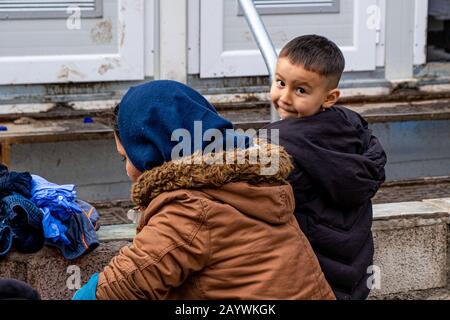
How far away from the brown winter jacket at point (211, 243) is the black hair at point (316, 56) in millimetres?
585

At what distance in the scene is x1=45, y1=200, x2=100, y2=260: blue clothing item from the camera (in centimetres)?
376

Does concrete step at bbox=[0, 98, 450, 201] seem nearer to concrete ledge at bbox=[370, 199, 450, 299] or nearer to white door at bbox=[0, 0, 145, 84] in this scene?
white door at bbox=[0, 0, 145, 84]

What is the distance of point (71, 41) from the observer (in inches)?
222

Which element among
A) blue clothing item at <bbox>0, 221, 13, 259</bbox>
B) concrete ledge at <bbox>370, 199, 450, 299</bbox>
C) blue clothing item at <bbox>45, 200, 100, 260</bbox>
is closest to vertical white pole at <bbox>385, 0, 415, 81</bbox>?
concrete ledge at <bbox>370, 199, 450, 299</bbox>

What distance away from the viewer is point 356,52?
20.5 ft

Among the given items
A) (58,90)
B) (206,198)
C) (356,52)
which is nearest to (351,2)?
(356,52)

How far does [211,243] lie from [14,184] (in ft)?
4.58

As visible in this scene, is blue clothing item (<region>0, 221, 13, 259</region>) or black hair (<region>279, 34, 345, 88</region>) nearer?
black hair (<region>279, 34, 345, 88</region>)

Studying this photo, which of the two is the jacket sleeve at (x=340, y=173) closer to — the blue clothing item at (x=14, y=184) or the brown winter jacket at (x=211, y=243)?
the brown winter jacket at (x=211, y=243)

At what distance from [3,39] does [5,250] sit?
2.05 m

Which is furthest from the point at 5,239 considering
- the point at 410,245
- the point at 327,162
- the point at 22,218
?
the point at 410,245

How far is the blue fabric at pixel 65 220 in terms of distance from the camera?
3715mm

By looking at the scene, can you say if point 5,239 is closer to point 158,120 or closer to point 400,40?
point 158,120
